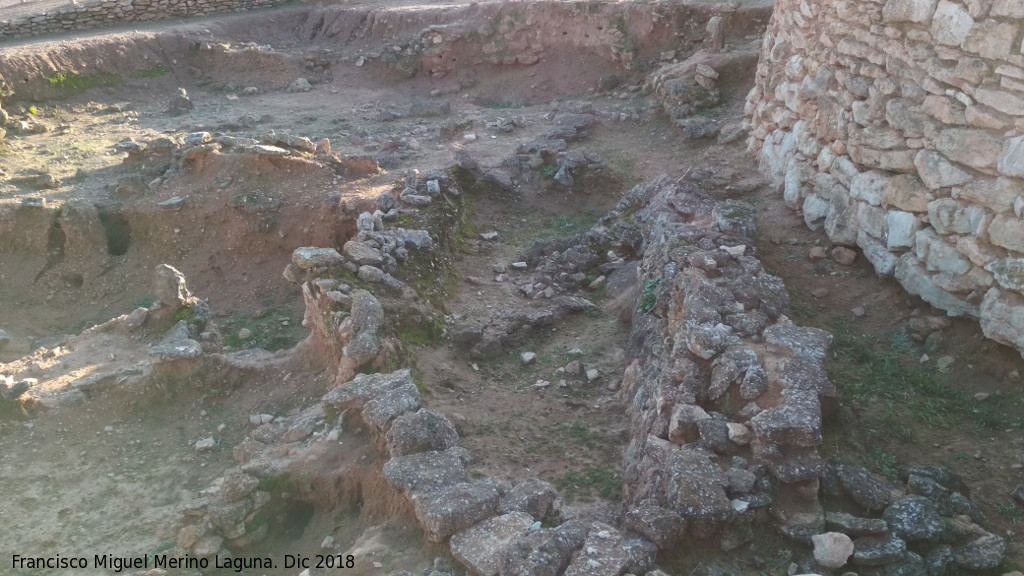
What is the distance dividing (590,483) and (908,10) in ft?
13.6

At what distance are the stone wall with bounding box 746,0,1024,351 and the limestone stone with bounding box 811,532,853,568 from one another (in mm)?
2028

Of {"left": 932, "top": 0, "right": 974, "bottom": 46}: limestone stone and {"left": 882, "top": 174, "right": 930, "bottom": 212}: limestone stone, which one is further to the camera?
→ {"left": 882, "top": 174, "right": 930, "bottom": 212}: limestone stone

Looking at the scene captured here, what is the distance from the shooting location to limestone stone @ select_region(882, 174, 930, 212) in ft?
18.9

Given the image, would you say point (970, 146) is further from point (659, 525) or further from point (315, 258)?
point (315, 258)

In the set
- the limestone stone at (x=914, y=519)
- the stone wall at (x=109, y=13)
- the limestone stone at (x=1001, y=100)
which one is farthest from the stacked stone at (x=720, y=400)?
the stone wall at (x=109, y=13)

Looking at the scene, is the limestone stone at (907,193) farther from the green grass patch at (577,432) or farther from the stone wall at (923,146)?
the green grass patch at (577,432)

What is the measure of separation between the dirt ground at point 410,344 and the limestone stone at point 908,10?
189cm

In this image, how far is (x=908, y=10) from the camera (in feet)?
19.3

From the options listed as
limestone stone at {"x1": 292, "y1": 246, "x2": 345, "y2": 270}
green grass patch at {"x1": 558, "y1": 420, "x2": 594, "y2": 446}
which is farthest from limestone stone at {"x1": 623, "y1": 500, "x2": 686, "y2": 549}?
limestone stone at {"x1": 292, "y1": 246, "x2": 345, "y2": 270}

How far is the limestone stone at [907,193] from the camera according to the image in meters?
5.77

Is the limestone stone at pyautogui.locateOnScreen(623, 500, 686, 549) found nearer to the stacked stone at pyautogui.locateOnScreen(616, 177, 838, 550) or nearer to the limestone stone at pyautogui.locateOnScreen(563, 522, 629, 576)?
the stacked stone at pyautogui.locateOnScreen(616, 177, 838, 550)

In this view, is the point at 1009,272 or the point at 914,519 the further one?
the point at 1009,272

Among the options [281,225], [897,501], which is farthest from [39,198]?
[897,501]

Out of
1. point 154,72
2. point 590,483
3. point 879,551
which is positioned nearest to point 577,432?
point 590,483
